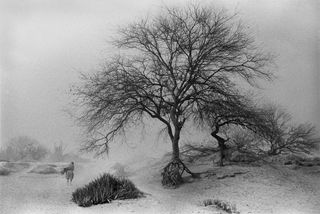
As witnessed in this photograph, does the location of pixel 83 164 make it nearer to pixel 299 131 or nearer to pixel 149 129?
pixel 149 129

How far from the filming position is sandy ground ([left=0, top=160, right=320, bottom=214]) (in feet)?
32.1

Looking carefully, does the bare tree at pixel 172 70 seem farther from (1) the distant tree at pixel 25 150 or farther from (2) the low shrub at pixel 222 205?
(1) the distant tree at pixel 25 150

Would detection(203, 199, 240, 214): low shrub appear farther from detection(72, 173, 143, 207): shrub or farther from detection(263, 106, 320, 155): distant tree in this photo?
detection(263, 106, 320, 155): distant tree

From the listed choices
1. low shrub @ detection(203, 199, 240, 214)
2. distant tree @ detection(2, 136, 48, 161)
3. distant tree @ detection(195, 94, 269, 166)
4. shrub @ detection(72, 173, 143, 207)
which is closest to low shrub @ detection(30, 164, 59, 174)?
distant tree @ detection(2, 136, 48, 161)

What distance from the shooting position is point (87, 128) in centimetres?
1277

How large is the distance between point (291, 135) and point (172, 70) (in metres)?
8.53

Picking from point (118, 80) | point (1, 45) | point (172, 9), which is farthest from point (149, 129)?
point (1, 45)

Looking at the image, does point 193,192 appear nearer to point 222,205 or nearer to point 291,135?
point 222,205

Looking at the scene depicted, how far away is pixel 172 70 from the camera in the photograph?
13.4 meters

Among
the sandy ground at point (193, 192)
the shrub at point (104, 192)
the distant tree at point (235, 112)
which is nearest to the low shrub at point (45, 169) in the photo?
the sandy ground at point (193, 192)

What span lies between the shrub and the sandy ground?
0.27 meters

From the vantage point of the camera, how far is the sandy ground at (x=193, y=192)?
32.1ft

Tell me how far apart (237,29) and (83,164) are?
838cm

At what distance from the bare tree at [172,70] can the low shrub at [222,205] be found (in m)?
2.30
